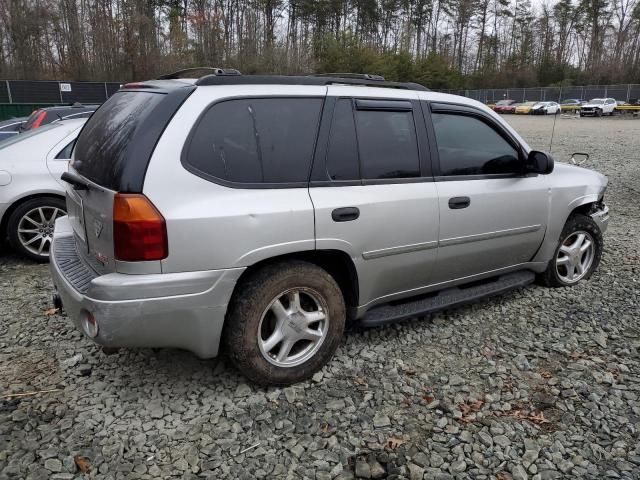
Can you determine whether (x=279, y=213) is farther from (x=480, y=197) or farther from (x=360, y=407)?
(x=480, y=197)

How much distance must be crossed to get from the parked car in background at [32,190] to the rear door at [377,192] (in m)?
3.42

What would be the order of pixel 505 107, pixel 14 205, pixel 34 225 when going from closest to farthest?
1. pixel 14 205
2. pixel 34 225
3. pixel 505 107

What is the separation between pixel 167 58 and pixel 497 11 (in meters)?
53.9

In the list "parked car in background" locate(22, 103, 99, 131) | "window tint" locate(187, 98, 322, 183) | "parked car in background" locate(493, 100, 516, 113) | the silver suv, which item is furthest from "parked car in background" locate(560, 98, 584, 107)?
"window tint" locate(187, 98, 322, 183)

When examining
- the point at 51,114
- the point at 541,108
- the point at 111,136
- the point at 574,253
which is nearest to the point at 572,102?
the point at 541,108

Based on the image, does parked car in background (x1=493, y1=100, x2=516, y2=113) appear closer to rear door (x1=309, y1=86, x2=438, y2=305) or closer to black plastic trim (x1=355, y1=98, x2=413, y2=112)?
black plastic trim (x1=355, y1=98, x2=413, y2=112)

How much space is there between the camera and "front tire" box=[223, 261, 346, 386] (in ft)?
9.27

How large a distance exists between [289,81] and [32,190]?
3418 mm

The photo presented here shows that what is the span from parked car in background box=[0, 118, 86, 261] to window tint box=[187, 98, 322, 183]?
3183 millimetres

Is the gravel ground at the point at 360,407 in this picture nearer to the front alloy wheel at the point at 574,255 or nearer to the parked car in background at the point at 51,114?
the front alloy wheel at the point at 574,255

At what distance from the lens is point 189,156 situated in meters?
2.61

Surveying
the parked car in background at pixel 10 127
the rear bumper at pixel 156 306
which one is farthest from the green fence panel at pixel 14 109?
the rear bumper at pixel 156 306

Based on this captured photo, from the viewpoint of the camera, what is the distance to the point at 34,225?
5.18 metres

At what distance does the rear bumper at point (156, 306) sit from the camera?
251 cm
